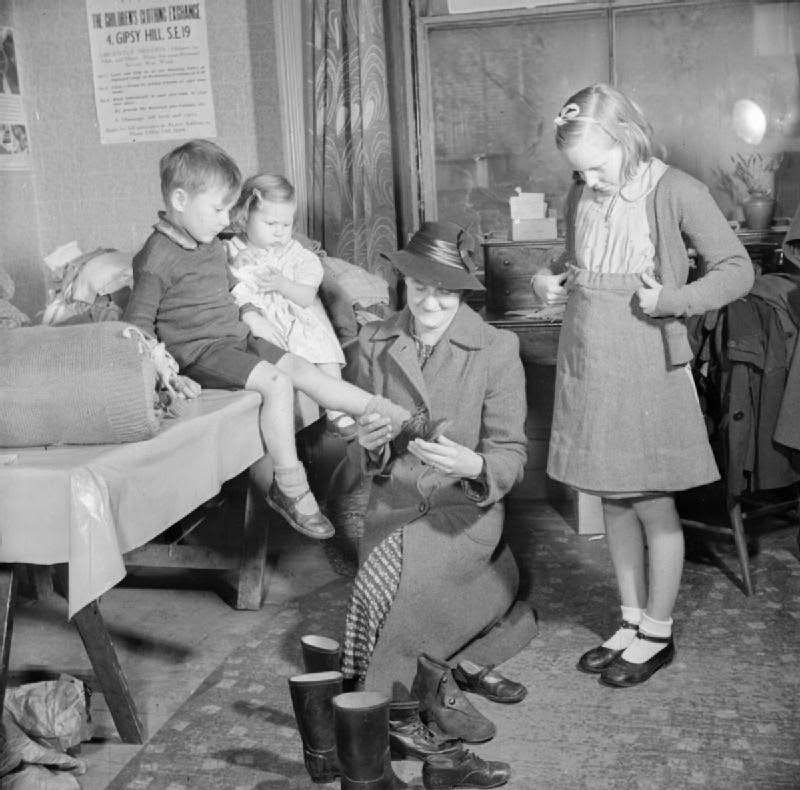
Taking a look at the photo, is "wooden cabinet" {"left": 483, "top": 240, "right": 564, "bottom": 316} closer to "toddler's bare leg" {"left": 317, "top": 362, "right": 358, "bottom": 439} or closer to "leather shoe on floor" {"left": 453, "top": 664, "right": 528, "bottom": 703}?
"toddler's bare leg" {"left": 317, "top": 362, "right": 358, "bottom": 439}

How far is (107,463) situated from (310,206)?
A: 259cm

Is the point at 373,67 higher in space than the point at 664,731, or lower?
higher

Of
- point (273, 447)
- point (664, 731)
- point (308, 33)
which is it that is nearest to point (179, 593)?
point (273, 447)

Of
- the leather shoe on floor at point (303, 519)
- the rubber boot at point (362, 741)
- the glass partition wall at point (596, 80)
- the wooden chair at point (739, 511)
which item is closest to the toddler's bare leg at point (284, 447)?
the leather shoe on floor at point (303, 519)

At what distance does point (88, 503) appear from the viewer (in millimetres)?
2350

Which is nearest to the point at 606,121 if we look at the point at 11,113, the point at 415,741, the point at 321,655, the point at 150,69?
the point at 321,655

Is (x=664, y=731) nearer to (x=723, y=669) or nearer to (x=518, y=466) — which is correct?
(x=723, y=669)

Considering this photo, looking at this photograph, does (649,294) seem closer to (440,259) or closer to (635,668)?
(440,259)

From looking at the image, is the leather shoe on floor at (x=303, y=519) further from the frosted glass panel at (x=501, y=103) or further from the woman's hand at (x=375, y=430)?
the frosted glass panel at (x=501, y=103)

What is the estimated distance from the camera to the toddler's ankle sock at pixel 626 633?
321 cm

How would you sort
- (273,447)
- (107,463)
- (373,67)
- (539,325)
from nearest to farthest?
1. (107,463)
2. (273,447)
3. (539,325)
4. (373,67)

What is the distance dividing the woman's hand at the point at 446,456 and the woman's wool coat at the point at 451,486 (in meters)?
0.12

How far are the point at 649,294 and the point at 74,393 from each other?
4.96 ft

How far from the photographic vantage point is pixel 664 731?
111 inches
